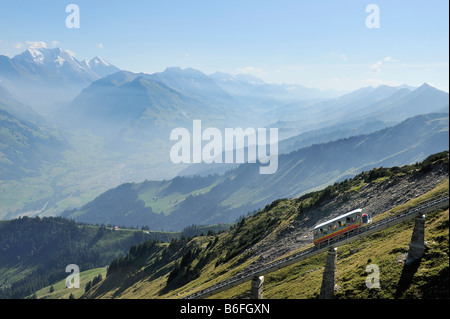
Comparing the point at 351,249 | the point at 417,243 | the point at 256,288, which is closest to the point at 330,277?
the point at 256,288

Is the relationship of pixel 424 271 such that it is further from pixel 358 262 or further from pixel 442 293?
pixel 358 262

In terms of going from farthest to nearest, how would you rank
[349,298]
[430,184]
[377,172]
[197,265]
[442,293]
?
[197,265], [377,172], [430,184], [349,298], [442,293]

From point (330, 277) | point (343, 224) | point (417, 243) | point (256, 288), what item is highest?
point (343, 224)

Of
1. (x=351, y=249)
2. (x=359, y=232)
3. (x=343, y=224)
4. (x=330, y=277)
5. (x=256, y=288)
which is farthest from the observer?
(x=351, y=249)

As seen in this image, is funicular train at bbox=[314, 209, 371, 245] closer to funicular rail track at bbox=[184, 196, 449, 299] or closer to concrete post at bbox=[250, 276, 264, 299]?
funicular rail track at bbox=[184, 196, 449, 299]

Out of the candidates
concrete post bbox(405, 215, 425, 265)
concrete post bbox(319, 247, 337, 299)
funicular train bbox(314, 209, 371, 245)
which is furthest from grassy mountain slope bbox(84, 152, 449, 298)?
funicular train bbox(314, 209, 371, 245)

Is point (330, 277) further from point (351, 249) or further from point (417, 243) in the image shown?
point (351, 249)
